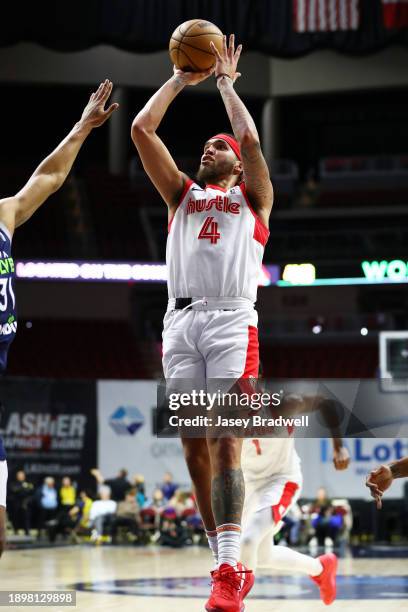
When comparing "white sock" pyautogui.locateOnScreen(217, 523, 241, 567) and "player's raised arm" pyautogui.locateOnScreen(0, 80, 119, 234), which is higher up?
"player's raised arm" pyautogui.locateOnScreen(0, 80, 119, 234)

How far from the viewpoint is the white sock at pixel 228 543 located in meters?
4.97

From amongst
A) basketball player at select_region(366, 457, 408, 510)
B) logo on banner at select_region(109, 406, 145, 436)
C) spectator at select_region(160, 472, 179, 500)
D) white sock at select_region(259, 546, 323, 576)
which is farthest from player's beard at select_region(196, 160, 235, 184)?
logo on banner at select_region(109, 406, 145, 436)

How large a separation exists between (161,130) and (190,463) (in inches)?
1094

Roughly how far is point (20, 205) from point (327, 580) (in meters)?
3.69

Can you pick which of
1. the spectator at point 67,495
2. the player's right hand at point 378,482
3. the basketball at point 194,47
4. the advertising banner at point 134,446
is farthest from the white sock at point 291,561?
the advertising banner at point 134,446

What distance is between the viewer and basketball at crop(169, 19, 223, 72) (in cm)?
585

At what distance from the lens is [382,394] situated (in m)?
15.2

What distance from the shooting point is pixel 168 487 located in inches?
734

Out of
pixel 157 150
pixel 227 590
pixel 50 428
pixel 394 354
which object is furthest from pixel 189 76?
pixel 50 428

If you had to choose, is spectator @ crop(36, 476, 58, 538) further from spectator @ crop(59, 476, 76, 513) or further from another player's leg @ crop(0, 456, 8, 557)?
another player's leg @ crop(0, 456, 8, 557)

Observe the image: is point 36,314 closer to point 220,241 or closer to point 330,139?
point 330,139

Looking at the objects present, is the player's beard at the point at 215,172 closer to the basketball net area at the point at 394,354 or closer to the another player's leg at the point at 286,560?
the another player's leg at the point at 286,560

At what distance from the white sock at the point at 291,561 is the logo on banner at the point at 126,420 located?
38.9ft

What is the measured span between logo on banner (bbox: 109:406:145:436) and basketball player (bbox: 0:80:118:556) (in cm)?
1342
